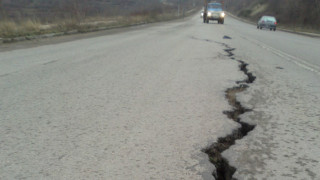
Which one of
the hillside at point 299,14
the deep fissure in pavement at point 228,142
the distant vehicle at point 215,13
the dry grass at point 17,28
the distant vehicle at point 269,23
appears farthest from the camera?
the distant vehicle at point 215,13

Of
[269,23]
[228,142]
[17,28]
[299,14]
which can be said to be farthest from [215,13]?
[228,142]

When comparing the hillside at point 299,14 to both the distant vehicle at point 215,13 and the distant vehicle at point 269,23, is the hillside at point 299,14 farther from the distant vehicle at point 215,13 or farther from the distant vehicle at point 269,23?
the distant vehicle at point 215,13

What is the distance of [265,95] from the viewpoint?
3.67 m

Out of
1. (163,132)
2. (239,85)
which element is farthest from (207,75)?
(163,132)

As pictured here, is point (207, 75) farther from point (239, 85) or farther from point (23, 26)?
point (23, 26)

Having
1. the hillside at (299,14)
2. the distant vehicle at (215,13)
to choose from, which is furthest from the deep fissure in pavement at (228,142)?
the distant vehicle at (215,13)

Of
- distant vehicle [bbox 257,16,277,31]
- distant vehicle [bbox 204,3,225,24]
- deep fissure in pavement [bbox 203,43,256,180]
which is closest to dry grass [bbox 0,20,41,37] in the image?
deep fissure in pavement [bbox 203,43,256,180]

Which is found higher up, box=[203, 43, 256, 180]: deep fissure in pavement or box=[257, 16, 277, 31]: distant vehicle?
box=[203, 43, 256, 180]: deep fissure in pavement

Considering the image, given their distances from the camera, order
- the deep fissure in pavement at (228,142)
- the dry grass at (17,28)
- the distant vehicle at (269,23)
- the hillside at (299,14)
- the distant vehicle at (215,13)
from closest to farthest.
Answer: the deep fissure in pavement at (228,142), the dry grass at (17,28), the distant vehicle at (269,23), the hillside at (299,14), the distant vehicle at (215,13)

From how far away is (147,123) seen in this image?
271 cm

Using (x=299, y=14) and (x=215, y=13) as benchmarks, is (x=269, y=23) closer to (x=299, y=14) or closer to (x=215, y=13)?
(x=215, y=13)

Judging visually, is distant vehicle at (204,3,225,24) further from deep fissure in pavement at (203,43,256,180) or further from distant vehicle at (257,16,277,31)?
deep fissure in pavement at (203,43,256,180)

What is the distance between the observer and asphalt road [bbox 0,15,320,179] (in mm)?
1909

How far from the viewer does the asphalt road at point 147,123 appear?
6.26 feet
